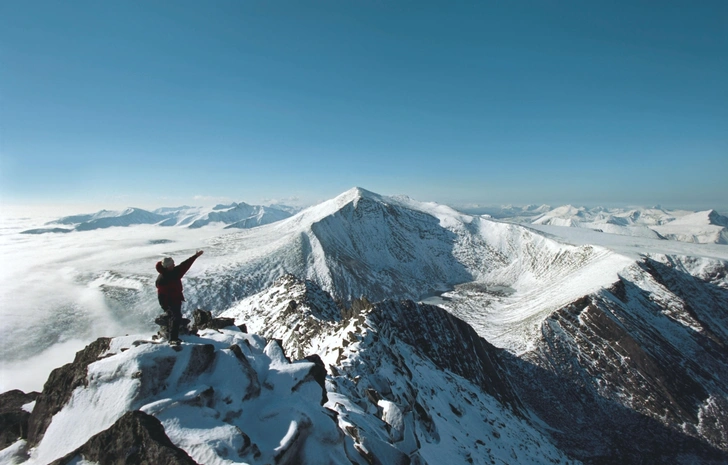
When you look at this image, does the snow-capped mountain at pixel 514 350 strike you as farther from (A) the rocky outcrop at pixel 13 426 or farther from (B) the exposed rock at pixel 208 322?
(A) the rocky outcrop at pixel 13 426

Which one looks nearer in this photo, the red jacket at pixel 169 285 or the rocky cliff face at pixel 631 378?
the red jacket at pixel 169 285

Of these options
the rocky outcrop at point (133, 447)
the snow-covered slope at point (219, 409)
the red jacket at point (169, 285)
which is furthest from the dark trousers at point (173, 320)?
the rocky outcrop at point (133, 447)

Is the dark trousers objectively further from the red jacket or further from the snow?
the snow

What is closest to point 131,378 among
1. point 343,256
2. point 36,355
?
point 36,355

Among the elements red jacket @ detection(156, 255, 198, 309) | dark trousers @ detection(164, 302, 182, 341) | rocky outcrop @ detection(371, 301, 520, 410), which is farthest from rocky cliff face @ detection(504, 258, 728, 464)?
red jacket @ detection(156, 255, 198, 309)

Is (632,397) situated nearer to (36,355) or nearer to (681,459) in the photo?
(681,459)

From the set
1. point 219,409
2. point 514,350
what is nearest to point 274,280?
point 514,350
